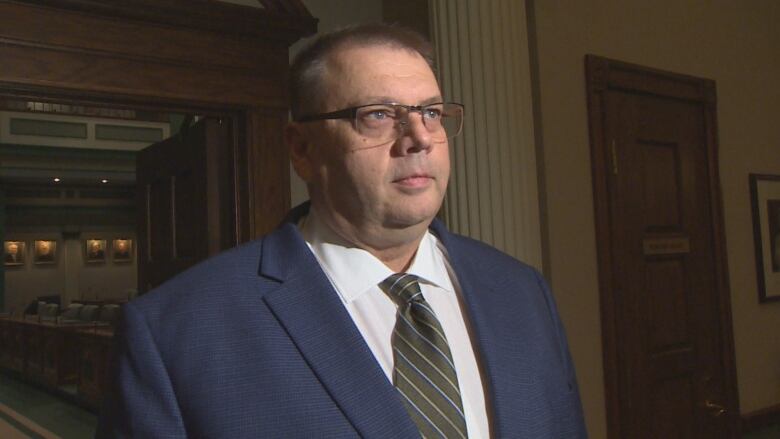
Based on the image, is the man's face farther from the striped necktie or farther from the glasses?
the striped necktie

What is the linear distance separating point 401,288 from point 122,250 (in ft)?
53.0

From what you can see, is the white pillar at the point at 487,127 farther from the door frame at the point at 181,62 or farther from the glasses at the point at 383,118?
the glasses at the point at 383,118

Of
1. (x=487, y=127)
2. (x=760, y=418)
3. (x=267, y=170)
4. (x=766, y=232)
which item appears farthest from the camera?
(x=766, y=232)

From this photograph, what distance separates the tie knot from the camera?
3.60ft

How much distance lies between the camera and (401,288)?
110 centimetres

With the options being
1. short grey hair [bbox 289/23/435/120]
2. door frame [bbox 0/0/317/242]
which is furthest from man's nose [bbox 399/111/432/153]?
door frame [bbox 0/0/317/242]

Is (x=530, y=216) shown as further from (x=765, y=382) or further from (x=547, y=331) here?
(x=765, y=382)

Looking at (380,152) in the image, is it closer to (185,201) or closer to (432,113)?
(432,113)

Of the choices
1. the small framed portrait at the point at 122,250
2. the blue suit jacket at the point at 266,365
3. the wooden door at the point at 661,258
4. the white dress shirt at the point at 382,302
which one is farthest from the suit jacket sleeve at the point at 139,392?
the small framed portrait at the point at 122,250

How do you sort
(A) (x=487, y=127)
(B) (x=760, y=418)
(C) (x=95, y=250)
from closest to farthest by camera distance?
(A) (x=487, y=127)
(B) (x=760, y=418)
(C) (x=95, y=250)

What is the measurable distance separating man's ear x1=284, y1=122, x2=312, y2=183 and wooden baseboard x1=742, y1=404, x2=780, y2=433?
302 centimetres

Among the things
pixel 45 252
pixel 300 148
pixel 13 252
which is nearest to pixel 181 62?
pixel 300 148

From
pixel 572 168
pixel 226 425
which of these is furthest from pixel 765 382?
pixel 226 425

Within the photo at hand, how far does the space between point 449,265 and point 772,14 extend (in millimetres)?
3423
